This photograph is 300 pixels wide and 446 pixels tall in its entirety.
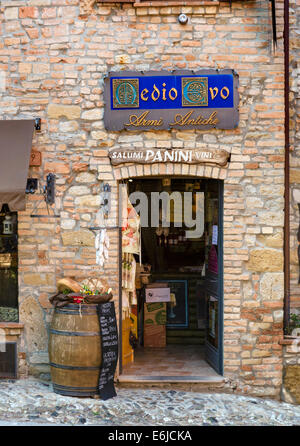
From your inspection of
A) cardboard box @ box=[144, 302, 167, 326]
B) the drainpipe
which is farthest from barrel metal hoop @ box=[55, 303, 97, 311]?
cardboard box @ box=[144, 302, 167, 326]

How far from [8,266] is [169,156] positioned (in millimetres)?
2476

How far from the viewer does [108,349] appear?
5867mm

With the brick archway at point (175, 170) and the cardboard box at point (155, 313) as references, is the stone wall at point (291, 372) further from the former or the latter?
the cardboard box at point (155, 313)

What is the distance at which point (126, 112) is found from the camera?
6348mm

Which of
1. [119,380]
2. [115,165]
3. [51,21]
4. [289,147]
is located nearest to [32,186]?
[115,165]

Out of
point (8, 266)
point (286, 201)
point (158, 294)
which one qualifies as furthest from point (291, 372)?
point (8, 266)

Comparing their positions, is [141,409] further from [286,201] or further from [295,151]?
[295,151]

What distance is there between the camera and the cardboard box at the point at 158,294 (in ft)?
26.8

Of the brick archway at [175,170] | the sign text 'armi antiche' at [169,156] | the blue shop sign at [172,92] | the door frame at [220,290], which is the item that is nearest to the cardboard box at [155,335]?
the door frame at [220,290]

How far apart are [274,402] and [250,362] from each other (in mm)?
525

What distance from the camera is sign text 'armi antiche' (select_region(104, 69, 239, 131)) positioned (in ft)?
20.6

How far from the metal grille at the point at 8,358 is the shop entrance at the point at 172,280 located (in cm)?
135

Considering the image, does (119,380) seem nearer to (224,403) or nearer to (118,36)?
(224,403)

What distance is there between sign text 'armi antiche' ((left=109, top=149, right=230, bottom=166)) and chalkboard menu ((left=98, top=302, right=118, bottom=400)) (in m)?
1.74
